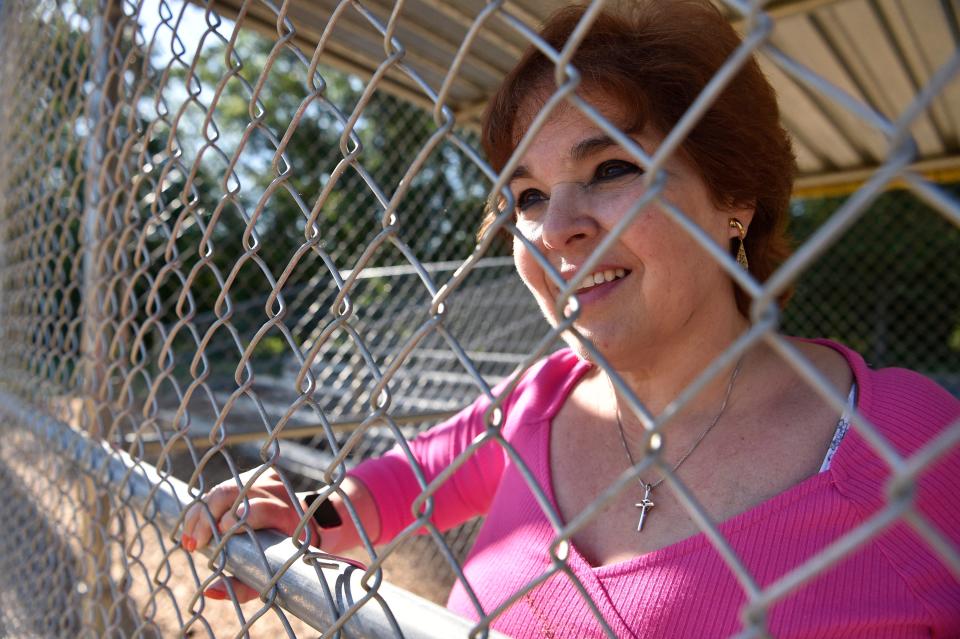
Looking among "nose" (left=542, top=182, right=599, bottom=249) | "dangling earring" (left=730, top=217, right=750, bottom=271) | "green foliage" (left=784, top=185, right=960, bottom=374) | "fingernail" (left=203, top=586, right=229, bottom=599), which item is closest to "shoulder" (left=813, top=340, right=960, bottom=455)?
"dangling earring" (left=730, top=217, right=750, bottom=271)

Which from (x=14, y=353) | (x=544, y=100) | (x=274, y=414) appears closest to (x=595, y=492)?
(x=544, y=100)

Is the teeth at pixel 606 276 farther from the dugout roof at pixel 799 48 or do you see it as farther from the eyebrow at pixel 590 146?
the dugout roof at pixel 799 48

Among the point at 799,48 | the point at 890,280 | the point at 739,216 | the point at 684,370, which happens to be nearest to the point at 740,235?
the point at 739,216

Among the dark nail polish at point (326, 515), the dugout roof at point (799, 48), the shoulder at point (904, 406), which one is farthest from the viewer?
the dugout roof at point (799, 48)

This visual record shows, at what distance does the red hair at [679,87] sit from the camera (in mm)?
1298

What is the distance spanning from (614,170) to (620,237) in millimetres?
120

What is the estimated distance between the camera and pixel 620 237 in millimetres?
1092

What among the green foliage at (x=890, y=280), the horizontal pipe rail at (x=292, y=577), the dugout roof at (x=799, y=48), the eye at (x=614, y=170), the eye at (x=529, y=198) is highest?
the green foliage at (x=890, y=280)

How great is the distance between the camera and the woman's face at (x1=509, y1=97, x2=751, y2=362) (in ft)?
3.61

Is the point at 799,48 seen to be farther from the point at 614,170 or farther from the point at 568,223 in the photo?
the point at 568,223

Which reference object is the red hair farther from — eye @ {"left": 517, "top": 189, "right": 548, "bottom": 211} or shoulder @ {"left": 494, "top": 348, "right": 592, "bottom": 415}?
shoulder @ {"left": 494, "top": 348, "right": 592, "bottom": 415}

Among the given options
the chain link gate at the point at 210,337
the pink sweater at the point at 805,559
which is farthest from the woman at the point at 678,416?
the chain link gate at the point at 210,337

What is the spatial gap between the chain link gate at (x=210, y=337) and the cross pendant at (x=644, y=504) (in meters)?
0.31

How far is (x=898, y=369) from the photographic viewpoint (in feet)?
4.28
